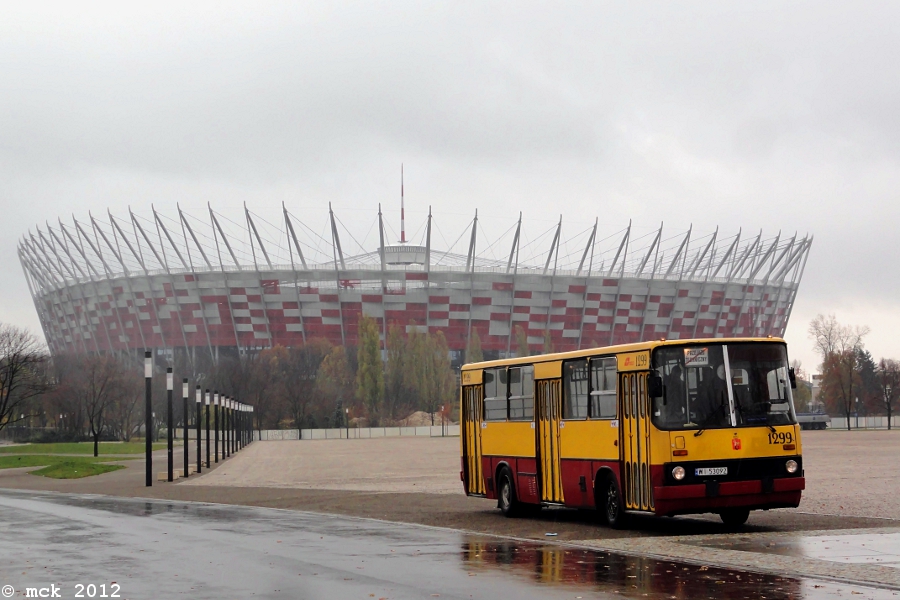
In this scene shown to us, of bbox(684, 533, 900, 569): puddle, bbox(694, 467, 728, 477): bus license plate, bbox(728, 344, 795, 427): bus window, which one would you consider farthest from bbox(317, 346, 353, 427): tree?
bbox(684, 533, 900, 569): puddle

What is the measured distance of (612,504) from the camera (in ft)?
57.0

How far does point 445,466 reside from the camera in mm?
40812

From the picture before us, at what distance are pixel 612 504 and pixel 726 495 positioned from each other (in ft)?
7.07

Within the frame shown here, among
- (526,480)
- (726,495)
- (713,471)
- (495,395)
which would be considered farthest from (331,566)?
(495,395)

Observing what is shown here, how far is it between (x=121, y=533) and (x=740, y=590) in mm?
10176

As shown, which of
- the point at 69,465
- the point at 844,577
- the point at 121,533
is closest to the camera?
the point at 844,577

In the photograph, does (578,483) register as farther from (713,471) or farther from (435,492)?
(435,492)

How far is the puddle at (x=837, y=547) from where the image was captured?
12.5 m

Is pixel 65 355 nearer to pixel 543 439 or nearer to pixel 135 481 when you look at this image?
pixel 135 481

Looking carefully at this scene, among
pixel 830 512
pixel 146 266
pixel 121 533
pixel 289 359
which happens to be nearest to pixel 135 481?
pixel 121 533

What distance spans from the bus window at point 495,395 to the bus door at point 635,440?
4.44 m

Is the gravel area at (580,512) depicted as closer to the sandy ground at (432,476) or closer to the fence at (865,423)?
the sandy ground at (432,476)

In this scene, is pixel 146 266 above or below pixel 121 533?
above

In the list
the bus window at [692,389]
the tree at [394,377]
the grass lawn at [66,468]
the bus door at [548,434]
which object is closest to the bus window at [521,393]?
the bus door at [548,434]
